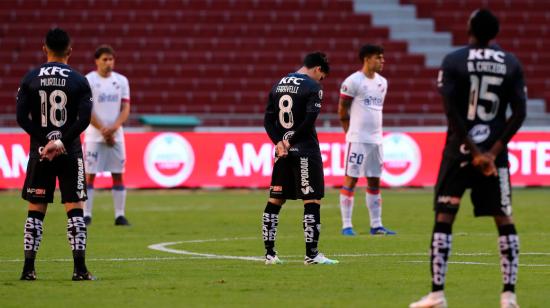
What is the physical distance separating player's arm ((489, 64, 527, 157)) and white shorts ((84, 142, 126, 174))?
10282 millimetres

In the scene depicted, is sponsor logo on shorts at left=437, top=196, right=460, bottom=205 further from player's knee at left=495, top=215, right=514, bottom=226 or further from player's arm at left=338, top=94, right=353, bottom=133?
player's arm at left=338, top=94, right=353, bottom=133

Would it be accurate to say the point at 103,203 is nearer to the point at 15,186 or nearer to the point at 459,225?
the point at 15,186

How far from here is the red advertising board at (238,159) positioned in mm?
24562

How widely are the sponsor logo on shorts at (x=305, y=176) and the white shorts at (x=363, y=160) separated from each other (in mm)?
4447

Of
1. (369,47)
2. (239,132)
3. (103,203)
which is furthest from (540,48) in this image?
(369,47)

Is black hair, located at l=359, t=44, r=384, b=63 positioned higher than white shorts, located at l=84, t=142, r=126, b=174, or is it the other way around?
black hair, located at l=359, t=44, r=384, b=63

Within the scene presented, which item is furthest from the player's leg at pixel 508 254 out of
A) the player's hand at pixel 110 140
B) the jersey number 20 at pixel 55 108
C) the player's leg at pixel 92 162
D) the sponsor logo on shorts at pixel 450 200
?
the player's leg at pixel 92 162

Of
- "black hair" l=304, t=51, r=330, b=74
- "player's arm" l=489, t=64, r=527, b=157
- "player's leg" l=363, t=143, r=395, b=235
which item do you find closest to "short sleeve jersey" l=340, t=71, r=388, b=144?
"player's leg" l=363, t=143, r=395, b=235

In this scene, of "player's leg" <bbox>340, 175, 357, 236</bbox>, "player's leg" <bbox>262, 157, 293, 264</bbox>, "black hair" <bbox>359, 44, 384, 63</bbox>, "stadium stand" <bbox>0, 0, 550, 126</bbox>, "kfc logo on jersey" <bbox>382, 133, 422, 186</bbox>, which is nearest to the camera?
"player's leg" <bbox>262, 157, 293, 264</bbox>

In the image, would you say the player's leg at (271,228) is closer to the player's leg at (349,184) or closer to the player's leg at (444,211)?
the player's leg at (444,211)

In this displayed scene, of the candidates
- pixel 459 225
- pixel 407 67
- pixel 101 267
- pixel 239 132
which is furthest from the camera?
pixel 407 67

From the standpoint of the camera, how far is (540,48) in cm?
3500

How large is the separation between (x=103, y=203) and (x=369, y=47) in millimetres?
8640

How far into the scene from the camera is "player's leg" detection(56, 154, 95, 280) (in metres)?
10.7
